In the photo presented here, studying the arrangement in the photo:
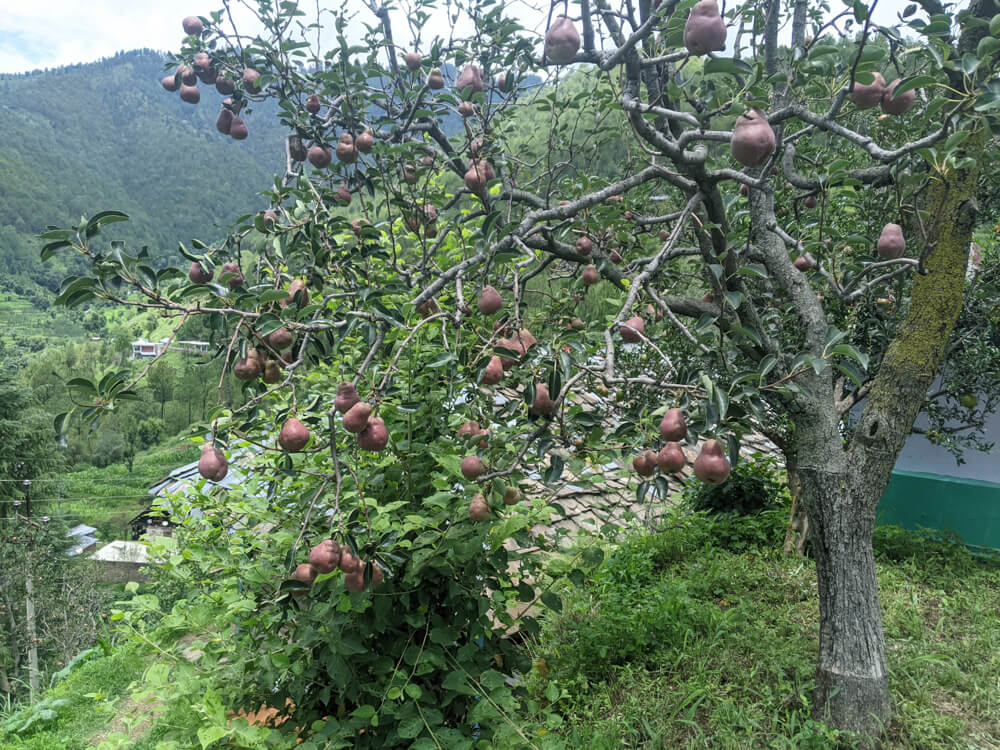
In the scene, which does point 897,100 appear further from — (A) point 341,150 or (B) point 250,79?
(B) point 250,79

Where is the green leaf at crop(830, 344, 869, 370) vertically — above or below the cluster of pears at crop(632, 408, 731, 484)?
above

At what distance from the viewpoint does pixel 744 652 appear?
2822mm

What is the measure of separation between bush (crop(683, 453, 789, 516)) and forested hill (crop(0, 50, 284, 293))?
191 feet

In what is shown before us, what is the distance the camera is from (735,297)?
67.8 inches

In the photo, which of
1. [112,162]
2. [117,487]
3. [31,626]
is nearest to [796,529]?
[31,626]

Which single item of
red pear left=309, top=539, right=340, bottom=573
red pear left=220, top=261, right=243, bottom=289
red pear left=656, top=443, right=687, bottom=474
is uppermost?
red pear left=220, top=261, right=243, bottom=289

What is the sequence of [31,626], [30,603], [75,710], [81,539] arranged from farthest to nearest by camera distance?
1. [81,539]
2. [30,603]
3. [31,626]
4. [75,710]

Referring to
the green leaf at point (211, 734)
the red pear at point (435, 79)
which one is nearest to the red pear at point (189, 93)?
the red pear at point (435, 79)

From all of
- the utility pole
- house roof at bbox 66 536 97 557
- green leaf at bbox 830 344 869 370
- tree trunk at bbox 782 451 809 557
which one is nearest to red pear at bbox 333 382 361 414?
green leaf at bbox 830 344 869 370

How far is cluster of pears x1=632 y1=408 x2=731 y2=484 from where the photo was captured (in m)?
1.39

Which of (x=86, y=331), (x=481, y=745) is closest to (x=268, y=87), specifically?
(x=481, y=745)

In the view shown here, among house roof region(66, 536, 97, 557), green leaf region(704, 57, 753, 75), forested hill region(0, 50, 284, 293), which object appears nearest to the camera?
green leaf region(704, 57, 753, 75)

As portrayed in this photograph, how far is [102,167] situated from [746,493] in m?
84.6

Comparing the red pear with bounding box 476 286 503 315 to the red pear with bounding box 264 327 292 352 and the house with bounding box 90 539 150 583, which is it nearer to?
the red pear with bounding box 264 327 292 352
